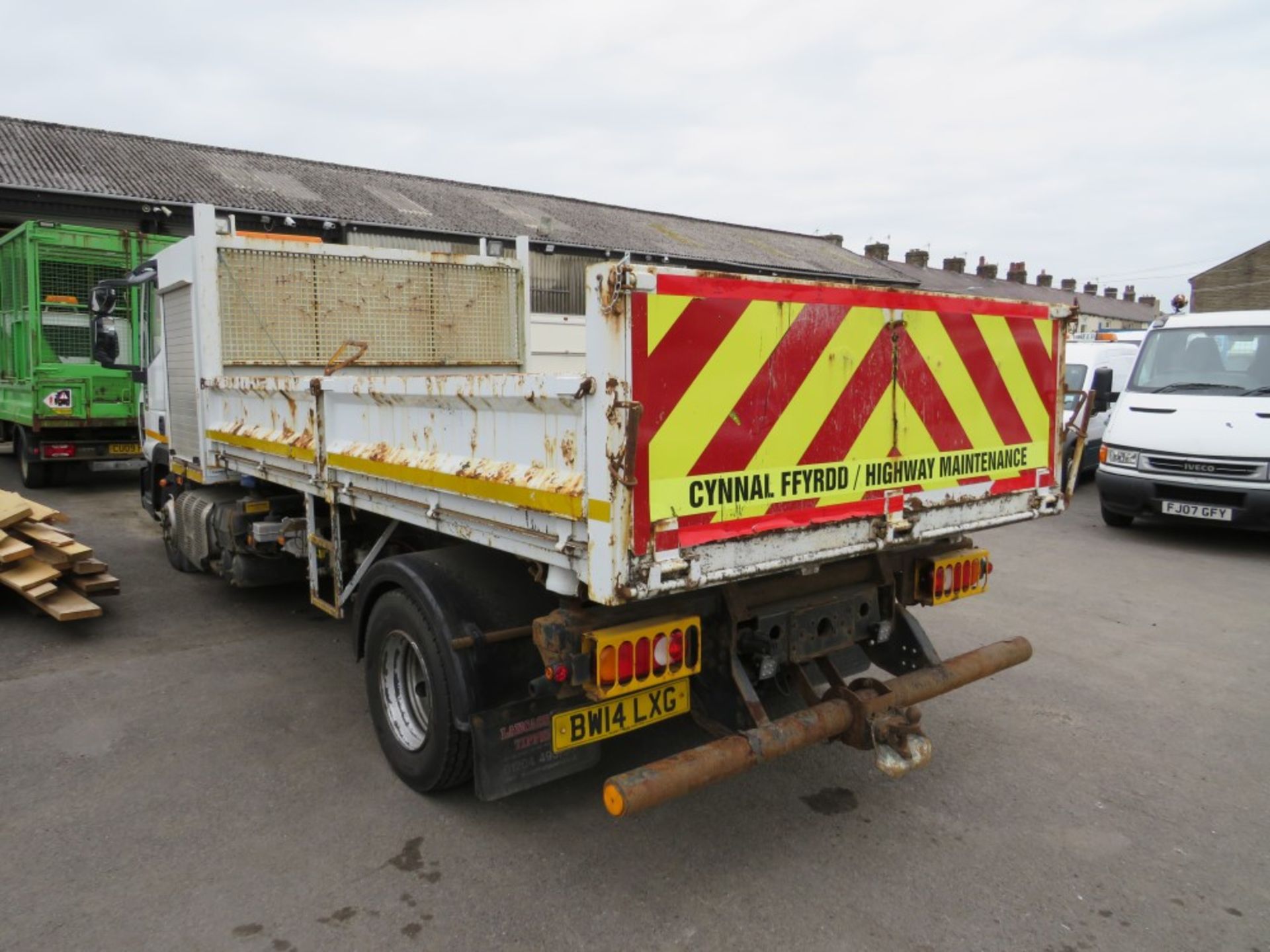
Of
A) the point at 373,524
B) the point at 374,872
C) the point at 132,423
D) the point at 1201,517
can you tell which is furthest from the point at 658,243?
the point at 374,872

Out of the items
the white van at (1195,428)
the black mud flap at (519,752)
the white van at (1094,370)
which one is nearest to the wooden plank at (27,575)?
the black mud flap at (519,752)

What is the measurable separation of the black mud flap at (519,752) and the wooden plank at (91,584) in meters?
4.12

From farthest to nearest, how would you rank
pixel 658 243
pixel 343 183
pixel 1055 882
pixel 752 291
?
pixel 658 243 → pixel 343 183 → pixel 1055 882 → pixel 752 291

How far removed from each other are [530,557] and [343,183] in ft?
66.7

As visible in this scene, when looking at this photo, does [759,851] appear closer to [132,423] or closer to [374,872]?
[374,872]

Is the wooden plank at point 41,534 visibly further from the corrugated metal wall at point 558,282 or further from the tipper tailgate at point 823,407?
the corrugated metal wall at point 558,282

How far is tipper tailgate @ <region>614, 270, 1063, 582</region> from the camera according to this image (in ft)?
8.33

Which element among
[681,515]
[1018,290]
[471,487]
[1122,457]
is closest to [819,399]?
[681,515]

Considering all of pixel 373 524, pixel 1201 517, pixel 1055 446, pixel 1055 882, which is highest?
pixel 1055 446

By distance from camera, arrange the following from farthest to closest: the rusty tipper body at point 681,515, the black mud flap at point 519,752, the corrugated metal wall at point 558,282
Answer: the corrugated metal wall at point 558,282
the black mud flap at point 519,752
the rusty tipper body at point 681,515

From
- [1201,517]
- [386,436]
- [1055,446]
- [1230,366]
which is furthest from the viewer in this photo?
[1230,366]

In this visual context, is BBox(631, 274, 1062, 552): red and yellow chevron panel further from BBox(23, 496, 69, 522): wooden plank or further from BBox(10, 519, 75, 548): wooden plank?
BBox(23, 496, 69, 522): wooden plank

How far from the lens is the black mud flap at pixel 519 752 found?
300 centimetres

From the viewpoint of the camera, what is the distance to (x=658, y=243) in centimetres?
2367
